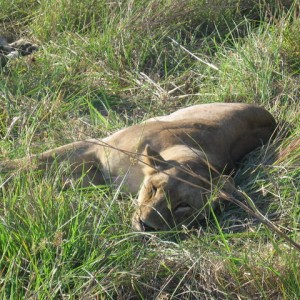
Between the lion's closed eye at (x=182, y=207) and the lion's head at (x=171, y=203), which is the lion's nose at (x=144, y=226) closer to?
the lion's head at (x=171, y=203)

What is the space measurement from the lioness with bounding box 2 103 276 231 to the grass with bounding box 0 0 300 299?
0.11 m

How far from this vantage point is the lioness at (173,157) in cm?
496

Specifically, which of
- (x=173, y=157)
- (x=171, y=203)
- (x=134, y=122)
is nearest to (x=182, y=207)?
(x=171, y=203)

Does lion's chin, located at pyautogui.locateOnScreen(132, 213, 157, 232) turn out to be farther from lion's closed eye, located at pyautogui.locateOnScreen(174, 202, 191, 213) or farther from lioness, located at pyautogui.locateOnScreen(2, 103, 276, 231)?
lion's closed eye, located at pyautogui.locateOnScreen(174, 202, 191, 213)

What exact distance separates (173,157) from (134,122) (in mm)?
1079

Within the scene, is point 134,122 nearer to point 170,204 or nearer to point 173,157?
point 173,157

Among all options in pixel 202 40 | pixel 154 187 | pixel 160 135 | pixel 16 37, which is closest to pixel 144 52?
pixel 202 40

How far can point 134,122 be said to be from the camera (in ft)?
20.8

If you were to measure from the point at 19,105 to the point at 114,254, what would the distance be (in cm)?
223

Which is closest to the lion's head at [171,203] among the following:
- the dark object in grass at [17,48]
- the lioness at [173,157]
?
the lioness at [173,157]

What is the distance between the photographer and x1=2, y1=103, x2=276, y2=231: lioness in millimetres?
4961

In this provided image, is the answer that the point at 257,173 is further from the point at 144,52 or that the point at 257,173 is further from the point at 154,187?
the point at 144,52

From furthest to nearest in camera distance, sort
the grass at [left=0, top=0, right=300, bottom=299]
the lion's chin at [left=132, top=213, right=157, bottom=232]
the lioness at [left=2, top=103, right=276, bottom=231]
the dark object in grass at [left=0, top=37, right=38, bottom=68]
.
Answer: the dark object in grass at [left=0, top=37, right=38, bottom=68] < the lioness at [left=2, top=103, right=276, bottom=231] < the lion's chin at [left=132, top=213, right=157, bottom=232] < the grass at [left=0, top=0, right=300, bottom=299]

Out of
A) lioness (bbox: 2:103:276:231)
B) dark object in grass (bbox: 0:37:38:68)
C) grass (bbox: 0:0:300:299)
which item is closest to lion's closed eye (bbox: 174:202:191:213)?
lioness (bbox: 2:103:276:231)
